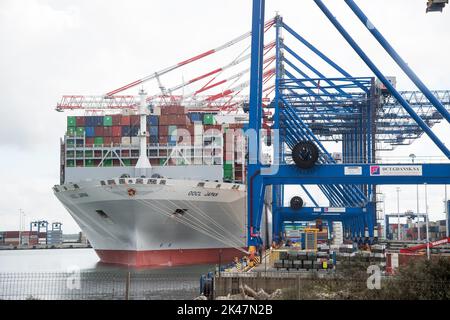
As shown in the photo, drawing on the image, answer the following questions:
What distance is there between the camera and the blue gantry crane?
92.3ft

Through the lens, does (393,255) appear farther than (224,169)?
No

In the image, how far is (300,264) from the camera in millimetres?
24516

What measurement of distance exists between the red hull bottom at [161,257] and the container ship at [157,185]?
0.07 metres

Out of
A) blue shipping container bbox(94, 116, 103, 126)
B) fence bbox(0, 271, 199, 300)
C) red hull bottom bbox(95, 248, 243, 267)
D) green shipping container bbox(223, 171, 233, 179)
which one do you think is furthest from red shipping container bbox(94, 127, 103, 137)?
fence bbox(0, 271, 199, 300)

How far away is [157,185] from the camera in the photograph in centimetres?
3819

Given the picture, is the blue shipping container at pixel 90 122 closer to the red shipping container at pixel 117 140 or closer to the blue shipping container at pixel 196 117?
the red shipping container at pixel 117 140

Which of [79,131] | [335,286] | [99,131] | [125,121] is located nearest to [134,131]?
[125,121]

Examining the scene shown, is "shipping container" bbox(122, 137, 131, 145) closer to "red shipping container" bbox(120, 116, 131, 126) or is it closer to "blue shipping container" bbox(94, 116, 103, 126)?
"red shipping container" bbox(120, 116, 131, 126)

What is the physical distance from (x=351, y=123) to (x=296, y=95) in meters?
8.65

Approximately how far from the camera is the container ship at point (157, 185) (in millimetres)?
38406

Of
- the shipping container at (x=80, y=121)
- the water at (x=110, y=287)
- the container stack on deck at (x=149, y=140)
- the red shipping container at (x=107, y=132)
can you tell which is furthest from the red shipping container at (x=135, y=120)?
the water at (x=110, y=287)

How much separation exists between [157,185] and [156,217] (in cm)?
208
